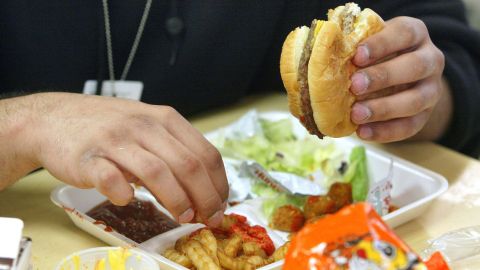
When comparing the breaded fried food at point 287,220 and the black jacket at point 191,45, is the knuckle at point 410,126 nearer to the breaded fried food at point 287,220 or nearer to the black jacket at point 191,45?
the breaded fried food at point 287,220

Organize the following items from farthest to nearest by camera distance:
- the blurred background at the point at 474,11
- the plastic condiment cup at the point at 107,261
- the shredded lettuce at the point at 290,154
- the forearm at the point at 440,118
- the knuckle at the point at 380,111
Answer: the blurred background at the point at 474,11, the forearm at the point at 440,118, the shredded lettuce at the point at 290,154, the knuckle at the point at 380,111, the plastic condiment cup at the point at 107,261

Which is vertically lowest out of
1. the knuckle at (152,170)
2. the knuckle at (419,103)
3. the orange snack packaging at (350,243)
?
the knuckle at (419,103)

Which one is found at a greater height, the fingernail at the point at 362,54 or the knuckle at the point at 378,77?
the fingernail at the point at 362,54

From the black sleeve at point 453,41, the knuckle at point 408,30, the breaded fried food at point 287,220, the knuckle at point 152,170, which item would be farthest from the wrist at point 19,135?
the black sleeve at point 453,41

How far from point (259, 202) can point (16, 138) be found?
55 cm

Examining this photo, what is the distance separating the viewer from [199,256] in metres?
1.24

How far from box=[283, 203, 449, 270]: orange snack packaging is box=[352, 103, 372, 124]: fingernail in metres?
0.63

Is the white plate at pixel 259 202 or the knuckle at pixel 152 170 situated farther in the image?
the white plate at pixel 259 202

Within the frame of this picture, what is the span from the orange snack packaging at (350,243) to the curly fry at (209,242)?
44cm

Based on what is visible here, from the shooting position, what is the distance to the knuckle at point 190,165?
1.22 meters

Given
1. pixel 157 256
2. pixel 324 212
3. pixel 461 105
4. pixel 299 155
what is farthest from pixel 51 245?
pixel 461 105

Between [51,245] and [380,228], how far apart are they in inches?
31.8

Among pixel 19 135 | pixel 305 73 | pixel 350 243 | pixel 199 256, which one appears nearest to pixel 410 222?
pixel 305 73

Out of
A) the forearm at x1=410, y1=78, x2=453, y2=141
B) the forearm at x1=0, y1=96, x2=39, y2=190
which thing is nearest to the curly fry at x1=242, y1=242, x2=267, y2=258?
the forearm at x1=0, y1=96, x2=39, y2=190
